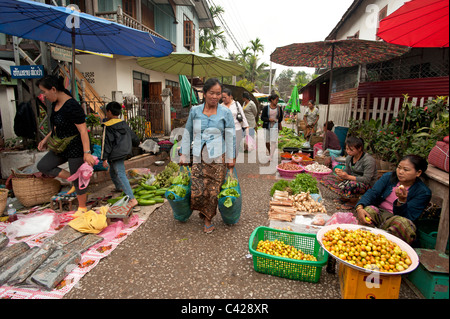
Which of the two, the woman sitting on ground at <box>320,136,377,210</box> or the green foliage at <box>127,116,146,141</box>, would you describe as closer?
the woman sitting on ground at <box>320,136,377,210</box>

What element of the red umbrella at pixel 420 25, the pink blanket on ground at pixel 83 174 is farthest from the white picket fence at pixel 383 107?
the pink blanket on ground at pixel 83 174

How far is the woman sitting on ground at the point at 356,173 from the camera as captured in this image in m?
4.19

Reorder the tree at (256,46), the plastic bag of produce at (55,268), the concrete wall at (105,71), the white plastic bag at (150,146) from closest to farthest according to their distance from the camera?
1. the plastic bag of produce at (55,268)
2. the white plastic bag at (150,146)
3. the concrete wall at (105,71)
4. the tree at (256,46)

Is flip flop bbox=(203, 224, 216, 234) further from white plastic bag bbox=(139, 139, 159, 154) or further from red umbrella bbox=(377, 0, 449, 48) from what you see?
white plastic bag bbox=(139, 139, 159, 154)

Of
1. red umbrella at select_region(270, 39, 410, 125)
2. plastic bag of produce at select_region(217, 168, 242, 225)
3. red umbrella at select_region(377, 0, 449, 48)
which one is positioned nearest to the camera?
red umbrella at select_region(377, 0, 449, 48)

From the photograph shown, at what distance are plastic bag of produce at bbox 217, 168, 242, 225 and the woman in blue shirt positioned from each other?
107 mm

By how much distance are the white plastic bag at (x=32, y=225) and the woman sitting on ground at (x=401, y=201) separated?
4123 millimetres

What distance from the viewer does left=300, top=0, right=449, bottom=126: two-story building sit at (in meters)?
5.47

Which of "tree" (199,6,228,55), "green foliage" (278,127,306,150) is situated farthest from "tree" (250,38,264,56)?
"green foliage" (278,127,306,150)

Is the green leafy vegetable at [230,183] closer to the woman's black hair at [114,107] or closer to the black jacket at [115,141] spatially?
the black jacket at [115,141]

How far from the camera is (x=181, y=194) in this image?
3443mm

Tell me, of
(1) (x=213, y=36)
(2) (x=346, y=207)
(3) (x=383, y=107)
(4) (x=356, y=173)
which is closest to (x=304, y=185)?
(2) (x=346, y=207)

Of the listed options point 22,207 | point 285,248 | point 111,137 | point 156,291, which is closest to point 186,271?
point 156,291

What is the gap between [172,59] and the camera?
6.81m
